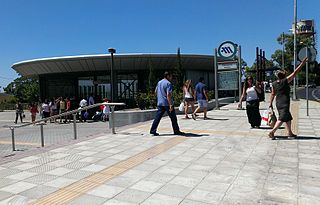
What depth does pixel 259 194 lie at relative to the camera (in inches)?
137

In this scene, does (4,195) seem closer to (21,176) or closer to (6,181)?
(6,181)

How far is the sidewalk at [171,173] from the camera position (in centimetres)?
349

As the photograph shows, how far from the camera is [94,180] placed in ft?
13.6

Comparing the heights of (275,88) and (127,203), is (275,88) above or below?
above

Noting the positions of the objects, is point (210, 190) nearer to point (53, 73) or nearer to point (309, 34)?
point (53, 73)

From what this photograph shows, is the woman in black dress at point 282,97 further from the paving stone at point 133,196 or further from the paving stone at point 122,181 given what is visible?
the paving stone at point 133,196

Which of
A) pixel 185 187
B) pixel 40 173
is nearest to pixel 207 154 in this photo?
pixel 185 187

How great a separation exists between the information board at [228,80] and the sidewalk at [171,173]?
890 cm

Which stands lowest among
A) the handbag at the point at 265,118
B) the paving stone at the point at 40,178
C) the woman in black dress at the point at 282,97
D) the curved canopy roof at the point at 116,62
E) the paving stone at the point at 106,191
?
the paving stone at the point at 106,191

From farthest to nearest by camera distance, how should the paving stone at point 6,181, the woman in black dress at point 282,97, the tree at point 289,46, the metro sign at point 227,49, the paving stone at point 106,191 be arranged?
1. the tree at point 289,46
2. the metro sign at point 227,49
3. the woman in black dress at point 282,97
4. the paving stone at point 6,181
5. the paving stone at point 106,191

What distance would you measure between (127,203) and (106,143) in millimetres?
3612

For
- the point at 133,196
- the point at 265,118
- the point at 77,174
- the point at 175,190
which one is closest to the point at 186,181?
the point at 175,190

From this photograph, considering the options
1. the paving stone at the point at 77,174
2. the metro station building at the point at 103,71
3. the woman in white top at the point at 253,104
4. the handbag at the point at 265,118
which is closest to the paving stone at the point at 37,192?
the paving stone at the point at 77,174

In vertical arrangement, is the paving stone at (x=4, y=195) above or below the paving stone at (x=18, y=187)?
below
